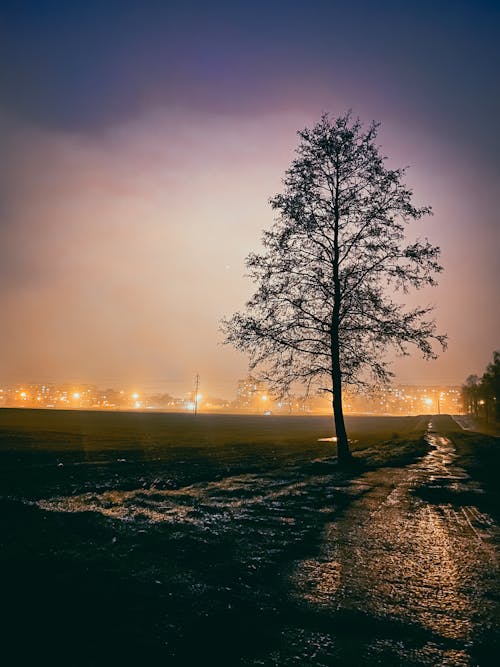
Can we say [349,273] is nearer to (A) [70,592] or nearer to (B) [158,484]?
(B) [158,484]

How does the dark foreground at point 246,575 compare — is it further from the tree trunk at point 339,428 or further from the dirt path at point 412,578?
the tree trunk at point 339,428

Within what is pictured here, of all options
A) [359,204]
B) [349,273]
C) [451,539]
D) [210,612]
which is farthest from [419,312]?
[210,612]

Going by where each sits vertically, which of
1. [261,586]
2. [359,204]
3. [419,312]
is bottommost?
[261,586]

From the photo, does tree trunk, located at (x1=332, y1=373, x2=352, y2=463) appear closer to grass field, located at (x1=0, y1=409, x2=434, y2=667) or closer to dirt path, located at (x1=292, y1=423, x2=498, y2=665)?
grass field, located at (x1=0, y1=409, x2=434, y2=667)

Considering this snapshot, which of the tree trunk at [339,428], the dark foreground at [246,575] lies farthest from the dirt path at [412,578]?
the tree trunk at [339,428]

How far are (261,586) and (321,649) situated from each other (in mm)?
1206

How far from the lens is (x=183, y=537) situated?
527cm

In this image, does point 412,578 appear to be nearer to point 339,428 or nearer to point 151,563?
point 151,563

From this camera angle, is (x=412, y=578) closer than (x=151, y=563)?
Yes

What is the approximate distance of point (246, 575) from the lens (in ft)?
13.1

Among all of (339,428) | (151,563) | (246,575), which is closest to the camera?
(246,575)

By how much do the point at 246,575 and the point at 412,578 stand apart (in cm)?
182

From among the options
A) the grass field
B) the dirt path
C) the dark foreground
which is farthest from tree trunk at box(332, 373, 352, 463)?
the dirt path

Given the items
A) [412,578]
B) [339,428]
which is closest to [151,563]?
[412,578]
